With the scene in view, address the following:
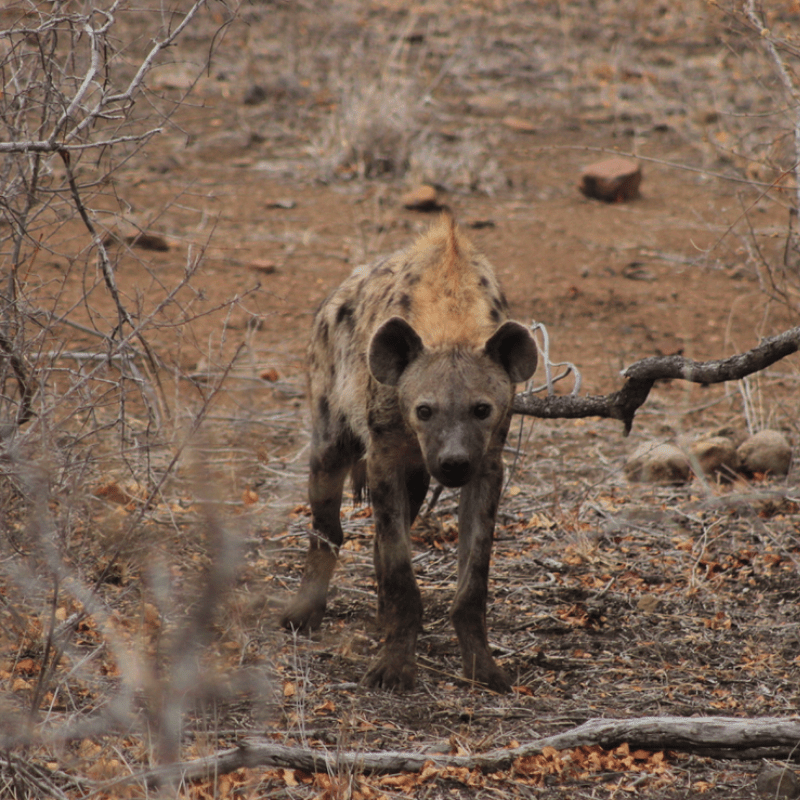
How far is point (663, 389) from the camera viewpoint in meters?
6.15

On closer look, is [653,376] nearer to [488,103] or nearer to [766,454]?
[766,454]

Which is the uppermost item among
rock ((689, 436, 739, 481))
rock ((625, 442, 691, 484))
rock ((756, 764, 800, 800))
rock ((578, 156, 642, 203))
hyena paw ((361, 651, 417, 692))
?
rock ((578, 156, 642, 203))

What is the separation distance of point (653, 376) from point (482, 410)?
0.55m

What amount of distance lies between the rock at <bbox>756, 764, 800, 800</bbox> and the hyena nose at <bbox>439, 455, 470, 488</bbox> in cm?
106

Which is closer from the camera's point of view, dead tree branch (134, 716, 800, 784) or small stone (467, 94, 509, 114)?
dead tree branch (134, 716, 800, 784)

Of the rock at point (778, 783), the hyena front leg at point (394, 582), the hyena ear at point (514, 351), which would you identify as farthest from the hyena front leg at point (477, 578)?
the rock at point (778, 783)

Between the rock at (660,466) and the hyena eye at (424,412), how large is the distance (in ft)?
5.91

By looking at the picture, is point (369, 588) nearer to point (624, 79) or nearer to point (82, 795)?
point (82, 795)

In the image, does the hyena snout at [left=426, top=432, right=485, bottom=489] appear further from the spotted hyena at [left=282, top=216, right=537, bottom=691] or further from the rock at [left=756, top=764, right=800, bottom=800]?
the rock at [left=756, top=764, right=800, bottom=800]

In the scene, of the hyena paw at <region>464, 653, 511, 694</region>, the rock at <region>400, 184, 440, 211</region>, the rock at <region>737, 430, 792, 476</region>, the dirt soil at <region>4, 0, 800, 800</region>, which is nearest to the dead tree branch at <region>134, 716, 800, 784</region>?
the dirt soil at <region>4, 0, 800, 800</region>

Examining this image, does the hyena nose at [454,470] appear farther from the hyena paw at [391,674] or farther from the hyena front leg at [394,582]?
the hyena paw at [391,674]

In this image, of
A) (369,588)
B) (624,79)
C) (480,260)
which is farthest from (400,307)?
(624,79)

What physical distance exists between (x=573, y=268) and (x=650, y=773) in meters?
5.21

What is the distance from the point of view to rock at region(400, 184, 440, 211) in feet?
27.4
